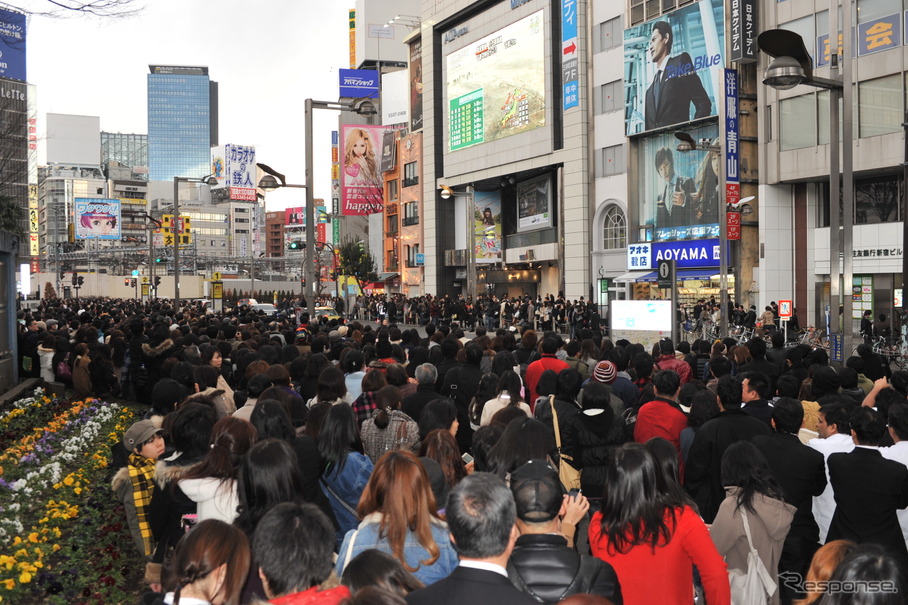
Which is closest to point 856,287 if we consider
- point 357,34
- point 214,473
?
point 214,473

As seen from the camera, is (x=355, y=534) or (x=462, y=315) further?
(x=462, y=315)

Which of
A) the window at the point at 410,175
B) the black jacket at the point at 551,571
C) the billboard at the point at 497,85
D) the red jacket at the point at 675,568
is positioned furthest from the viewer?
the window at the point at 410,175

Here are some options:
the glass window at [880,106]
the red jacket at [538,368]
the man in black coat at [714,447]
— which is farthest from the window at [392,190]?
the man in black coat at [714,447]

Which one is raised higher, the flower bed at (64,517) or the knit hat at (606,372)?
the knit hat at (606,372)

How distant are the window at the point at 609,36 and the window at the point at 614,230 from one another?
30.3 ft

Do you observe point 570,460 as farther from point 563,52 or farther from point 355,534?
point 563,52

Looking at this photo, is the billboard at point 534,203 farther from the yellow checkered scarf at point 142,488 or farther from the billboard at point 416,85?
the yellow checkered scarf at point 142,488

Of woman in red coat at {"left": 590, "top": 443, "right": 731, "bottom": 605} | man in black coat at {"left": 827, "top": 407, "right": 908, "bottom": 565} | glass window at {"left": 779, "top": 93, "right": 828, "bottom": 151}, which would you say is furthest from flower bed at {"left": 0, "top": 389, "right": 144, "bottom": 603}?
glass window at {"left": 779, "top": 93, "right": 828, "bottom": 151}

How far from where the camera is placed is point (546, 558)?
11.9ft

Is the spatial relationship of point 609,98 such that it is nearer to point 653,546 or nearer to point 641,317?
point 641,317

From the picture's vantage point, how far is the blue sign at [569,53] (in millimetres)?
50188

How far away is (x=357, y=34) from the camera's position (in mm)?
109438

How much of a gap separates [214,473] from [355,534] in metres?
1.38

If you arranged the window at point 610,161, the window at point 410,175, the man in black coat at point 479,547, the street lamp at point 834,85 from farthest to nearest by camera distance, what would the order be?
the window at point 410,175, the window at point 610,161, the street lamp at point 834,85, the man in black coat at point 479,547
